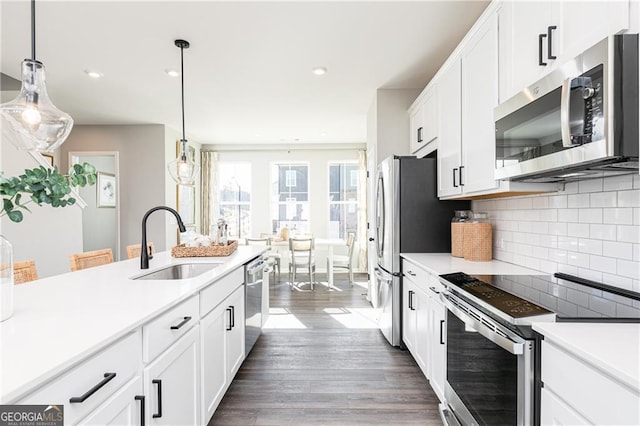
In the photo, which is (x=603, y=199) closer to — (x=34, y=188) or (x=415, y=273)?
(x=415, y=273)

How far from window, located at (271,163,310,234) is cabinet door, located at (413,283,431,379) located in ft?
15.4

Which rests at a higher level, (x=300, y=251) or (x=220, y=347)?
(x=300, y=251)

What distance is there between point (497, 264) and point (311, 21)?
2238 millimetres

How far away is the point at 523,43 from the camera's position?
1.63 meters

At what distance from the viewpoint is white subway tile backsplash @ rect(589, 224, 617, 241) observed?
4.88 ft

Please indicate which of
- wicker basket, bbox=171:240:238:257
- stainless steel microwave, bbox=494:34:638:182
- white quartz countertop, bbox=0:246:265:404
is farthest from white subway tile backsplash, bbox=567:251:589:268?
wicker basket, bbox=171:240:238:257

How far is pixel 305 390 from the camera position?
232cm

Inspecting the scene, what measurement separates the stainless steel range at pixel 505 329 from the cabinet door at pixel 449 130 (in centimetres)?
95

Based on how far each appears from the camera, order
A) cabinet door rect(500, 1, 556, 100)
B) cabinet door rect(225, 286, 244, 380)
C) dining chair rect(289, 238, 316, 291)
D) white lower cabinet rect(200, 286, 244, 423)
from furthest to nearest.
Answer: dining chair rect(289, 238, 316, 291), cabinet door rect(225, 286, 244, 380), white lower cabinet rect(200, 286, 244, 423), cabinet door rect(500, 1, 556, 100)

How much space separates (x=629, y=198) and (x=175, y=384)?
207 centimetres

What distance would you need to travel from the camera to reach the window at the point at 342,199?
23.0 ft

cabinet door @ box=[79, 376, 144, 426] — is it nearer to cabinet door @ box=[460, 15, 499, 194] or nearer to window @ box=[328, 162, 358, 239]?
cabinet door @ box=[460, 15, 499, 194]

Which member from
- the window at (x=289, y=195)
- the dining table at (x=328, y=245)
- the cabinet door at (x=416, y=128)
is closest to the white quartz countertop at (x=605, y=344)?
the cabinet door at (x=416, y=128)

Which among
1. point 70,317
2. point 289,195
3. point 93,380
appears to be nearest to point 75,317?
point 70,317
